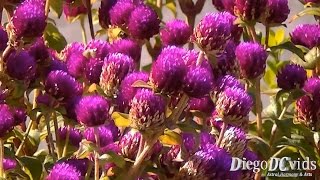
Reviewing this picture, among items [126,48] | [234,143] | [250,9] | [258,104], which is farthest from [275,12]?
[234,143]

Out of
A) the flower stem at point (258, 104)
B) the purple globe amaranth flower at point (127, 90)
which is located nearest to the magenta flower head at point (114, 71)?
→ the purple globe amaranth flower at point (127, 90)

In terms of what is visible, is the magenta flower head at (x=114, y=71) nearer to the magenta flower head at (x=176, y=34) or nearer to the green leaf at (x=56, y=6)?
the magenta flower head at (x=176, y=34)

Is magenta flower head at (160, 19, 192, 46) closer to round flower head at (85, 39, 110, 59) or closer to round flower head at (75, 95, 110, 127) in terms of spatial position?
round flower head at (85, 39, 110, 59)

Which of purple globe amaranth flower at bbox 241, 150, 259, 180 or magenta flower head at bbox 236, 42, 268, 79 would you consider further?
magenta flower head at bbox 236, 42, 268, 79

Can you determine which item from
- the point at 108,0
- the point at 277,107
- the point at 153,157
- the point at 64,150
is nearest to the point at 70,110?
the point at 64,150

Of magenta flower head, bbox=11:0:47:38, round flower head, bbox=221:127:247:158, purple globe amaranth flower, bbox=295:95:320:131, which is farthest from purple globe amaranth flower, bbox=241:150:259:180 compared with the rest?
magenta flower head, bbox=11:0:47:38

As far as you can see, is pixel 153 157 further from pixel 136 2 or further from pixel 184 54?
pixel 136 2

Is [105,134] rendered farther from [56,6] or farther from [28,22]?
[56,6]
